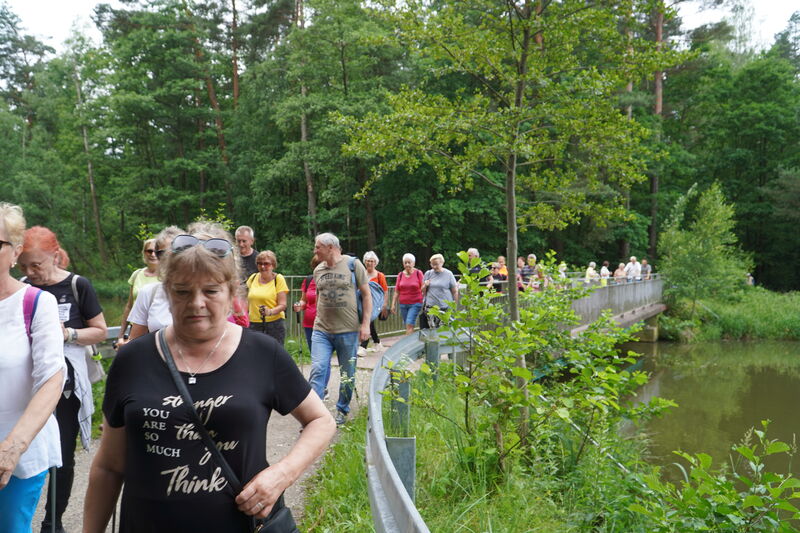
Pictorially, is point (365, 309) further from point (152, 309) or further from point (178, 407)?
point (178, 407)

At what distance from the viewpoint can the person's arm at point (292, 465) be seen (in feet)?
5.09

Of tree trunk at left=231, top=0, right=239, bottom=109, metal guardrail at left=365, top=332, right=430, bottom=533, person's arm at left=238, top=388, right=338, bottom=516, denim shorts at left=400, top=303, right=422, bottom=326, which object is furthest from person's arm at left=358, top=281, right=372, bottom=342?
tree trunk at left=231, top=0, right=239, bottom=109

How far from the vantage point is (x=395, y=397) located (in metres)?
3.59

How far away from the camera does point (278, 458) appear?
4.74 meters

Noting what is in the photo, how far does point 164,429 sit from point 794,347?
27869 millimetres

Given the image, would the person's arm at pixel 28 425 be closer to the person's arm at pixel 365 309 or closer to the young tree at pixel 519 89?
the person's arm at pixel 365 309

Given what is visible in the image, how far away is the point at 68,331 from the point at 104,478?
1.69 meters

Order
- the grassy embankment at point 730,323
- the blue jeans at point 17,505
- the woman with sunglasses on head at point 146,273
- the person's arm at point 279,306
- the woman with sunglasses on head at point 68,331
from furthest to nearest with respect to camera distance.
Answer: the grassy embankment at point 730,323, the person's arm at point 279,306, the woman with sunglasses on head at point 146,273, the woman with sunglasses on head at point 68,331, the blue jeans at point 17,505

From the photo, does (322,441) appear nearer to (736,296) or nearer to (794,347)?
(794,347)

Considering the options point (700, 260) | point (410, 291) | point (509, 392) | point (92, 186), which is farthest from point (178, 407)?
point (92, 186)

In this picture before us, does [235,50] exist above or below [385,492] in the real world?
above

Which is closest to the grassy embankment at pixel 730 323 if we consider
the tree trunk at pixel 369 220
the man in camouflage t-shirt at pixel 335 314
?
the tree trunk at pixel 369 220

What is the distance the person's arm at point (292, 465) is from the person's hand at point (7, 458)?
925mm

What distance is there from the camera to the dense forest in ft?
85.0
